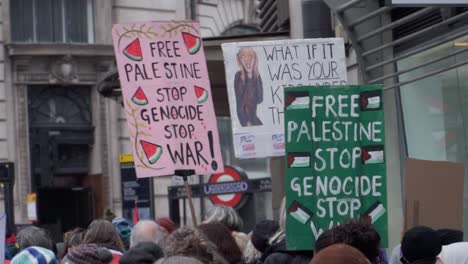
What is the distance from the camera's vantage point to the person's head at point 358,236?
21.3 feet

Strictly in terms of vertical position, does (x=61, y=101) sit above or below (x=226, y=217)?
above

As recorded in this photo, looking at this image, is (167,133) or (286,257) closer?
(286,257)

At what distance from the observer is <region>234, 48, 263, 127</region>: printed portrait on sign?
33.3 ft

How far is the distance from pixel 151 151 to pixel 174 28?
1.07 meters

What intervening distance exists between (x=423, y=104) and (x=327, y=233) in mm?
5783

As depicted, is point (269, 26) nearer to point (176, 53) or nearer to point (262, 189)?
point (262, 189)

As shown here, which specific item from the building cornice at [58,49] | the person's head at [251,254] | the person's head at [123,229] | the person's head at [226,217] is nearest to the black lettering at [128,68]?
the person's head at [226,217]

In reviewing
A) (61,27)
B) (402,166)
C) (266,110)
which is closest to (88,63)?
(61,27)

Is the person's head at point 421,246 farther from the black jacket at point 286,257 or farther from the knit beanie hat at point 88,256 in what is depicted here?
the knit beanie hat at point 88,256

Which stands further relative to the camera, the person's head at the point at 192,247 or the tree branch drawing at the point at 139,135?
the tree branch drawing at the point at 139,135

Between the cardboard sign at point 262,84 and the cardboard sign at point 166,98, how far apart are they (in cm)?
25

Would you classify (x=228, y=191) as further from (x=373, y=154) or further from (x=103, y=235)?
(x=373, y=154)

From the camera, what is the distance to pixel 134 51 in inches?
396

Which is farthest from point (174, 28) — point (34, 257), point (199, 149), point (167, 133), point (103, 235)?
point (34, 257)
